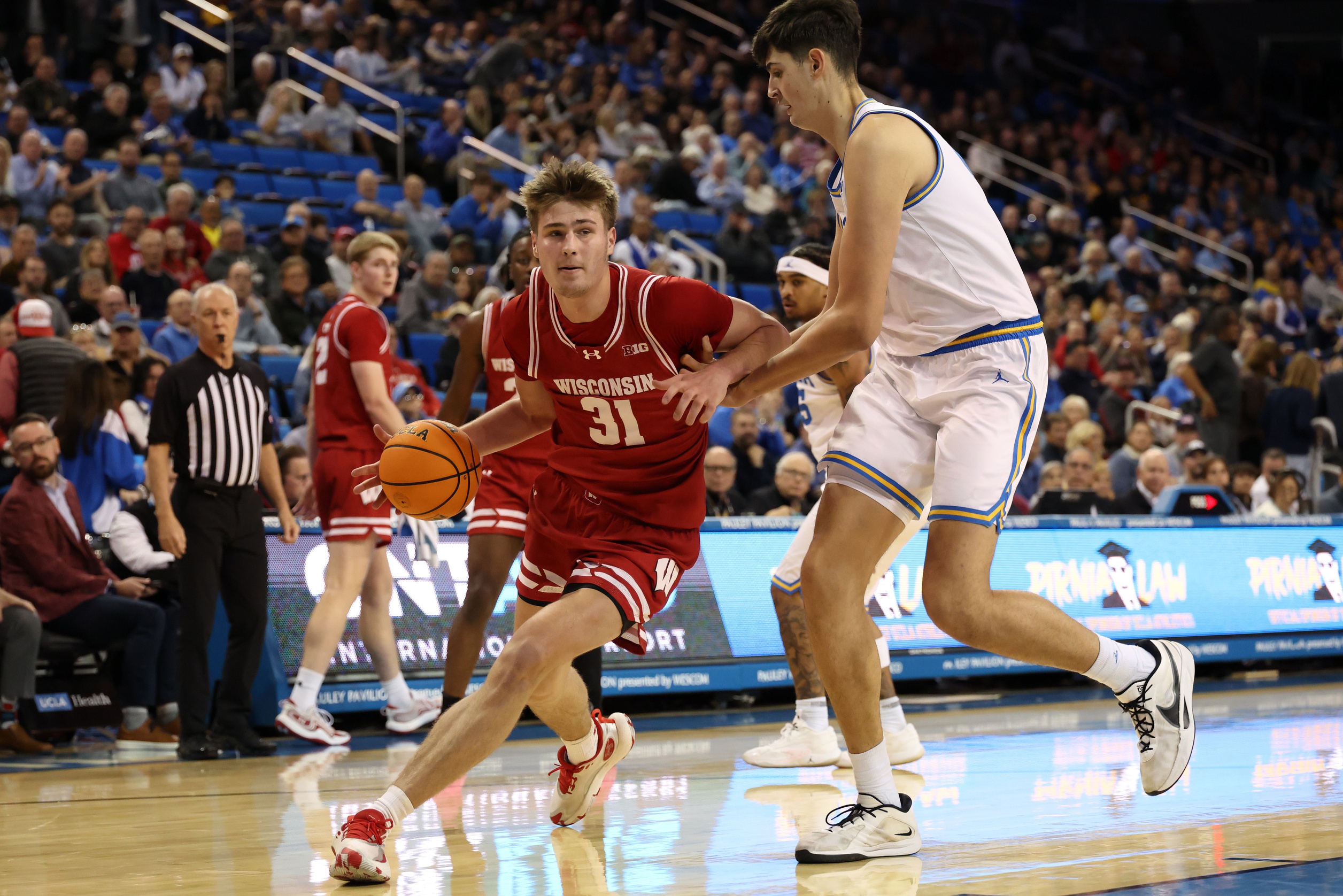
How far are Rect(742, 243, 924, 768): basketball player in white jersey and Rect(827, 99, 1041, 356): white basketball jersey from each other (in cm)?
179

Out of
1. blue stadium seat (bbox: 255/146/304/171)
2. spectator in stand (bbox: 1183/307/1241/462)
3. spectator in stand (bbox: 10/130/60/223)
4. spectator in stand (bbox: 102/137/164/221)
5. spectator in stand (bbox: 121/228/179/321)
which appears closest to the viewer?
spectator in stand (bbox: 121/228/179/321)

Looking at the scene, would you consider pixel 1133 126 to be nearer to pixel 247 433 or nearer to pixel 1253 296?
pixel 1253 296

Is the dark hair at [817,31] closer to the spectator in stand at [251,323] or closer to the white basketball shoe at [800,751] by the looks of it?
the white basketball shoe at [800,751]

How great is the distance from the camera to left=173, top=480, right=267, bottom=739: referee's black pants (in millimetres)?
7328

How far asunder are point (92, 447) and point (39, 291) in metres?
3.03

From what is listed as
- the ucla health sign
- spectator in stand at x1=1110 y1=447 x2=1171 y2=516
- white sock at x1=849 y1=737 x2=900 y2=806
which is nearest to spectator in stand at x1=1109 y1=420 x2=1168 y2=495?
spectator in stand at x1=1110 y1=447 x2=1171 y2=516

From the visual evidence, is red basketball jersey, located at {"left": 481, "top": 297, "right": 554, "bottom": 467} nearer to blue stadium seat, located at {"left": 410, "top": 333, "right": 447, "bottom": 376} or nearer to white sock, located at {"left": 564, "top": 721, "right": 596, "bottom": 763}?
white sock, located at {"left": 564, "top": 721, "right": 596, "bottom": 763}

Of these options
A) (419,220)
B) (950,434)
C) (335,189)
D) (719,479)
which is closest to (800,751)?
(950,434)

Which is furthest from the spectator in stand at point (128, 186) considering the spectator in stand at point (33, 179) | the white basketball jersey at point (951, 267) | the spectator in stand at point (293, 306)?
the white basketball jersey at point (951, 267)

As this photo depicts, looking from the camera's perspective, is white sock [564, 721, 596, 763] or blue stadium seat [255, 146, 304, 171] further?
blue stadium seat [255, 146, 304, 171]

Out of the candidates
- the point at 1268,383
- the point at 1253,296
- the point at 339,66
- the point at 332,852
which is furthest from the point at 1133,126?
the point at 332,852

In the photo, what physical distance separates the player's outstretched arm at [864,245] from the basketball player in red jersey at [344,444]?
358 centimetres

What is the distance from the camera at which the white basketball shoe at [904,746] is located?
6348 millimetres

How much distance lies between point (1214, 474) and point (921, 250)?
9354 millimetres
